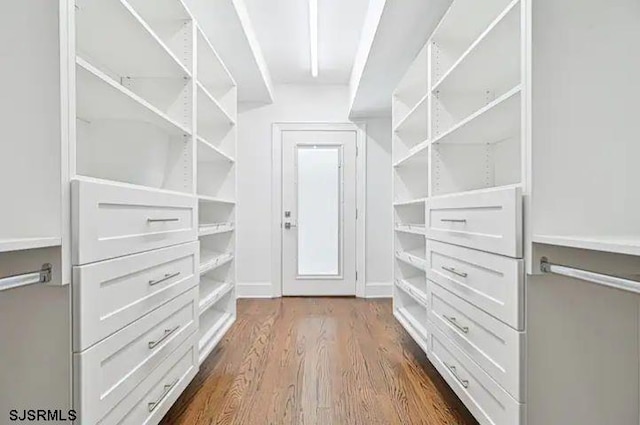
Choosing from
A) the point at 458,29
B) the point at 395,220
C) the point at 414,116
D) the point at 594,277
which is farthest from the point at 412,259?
the point at 594,277

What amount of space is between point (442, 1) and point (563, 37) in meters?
1.40

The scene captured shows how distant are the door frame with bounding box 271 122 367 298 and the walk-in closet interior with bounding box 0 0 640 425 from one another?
114 cm

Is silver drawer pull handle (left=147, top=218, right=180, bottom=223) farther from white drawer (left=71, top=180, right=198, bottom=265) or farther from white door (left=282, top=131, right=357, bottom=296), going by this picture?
white door (left=282, top=131, right=357, bottom=296)

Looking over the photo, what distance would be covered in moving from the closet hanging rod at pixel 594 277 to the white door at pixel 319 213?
383 centimetres

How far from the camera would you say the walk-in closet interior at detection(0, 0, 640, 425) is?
1.22 metres

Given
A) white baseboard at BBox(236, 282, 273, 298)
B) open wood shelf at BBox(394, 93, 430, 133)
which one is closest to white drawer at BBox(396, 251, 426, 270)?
open wood shelf at BBox(394, 93, 430, 133)

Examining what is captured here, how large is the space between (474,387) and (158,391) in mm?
1232

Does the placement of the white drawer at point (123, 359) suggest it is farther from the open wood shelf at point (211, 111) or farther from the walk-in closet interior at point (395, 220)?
the open wood shelf at point (211, 111)

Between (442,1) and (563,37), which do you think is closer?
(563,37)

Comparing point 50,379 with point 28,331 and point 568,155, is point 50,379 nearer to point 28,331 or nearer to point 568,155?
point 28,331

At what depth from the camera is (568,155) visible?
1.37 metres

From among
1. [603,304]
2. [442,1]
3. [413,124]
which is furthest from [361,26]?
[603,304]

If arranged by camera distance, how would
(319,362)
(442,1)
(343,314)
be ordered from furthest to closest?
(343,314)
(319,362)
(442,1)

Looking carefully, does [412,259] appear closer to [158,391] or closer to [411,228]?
[411,228]
